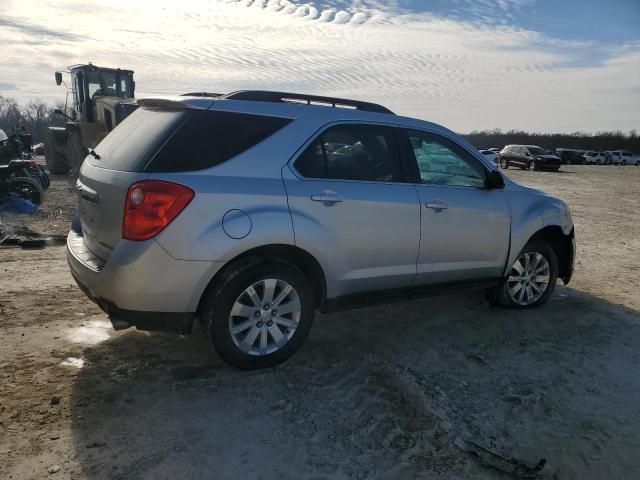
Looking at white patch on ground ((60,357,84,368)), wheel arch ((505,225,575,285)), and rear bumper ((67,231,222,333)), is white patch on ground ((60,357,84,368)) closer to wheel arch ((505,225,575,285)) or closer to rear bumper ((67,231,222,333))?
rear bumper ((67,231,222,333))

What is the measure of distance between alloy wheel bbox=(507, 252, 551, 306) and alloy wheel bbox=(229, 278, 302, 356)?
2486mm

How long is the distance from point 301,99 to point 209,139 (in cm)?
96

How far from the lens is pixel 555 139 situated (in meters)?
80.5

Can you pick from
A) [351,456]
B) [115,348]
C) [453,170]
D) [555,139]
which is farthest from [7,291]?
[555,139]

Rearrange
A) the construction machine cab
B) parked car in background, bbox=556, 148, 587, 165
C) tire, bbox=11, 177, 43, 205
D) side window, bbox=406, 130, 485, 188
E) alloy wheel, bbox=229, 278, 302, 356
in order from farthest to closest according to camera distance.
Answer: parked car in background, bbox=556, 148, 587, 165, the construction machine cab, tire, bbox=11, 177, 43, 205, side window, bbox=406, 130, 485, 188, alloy wheel, bbox=229, 278, 302, 356

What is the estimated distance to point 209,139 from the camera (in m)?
3.46

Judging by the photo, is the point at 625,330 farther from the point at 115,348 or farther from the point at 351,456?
the point at 115,348

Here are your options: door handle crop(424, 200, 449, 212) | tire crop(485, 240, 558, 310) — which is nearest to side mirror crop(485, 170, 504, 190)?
door handle crop(424, 200, 449, 212)

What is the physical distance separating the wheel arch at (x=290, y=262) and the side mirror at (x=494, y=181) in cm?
191

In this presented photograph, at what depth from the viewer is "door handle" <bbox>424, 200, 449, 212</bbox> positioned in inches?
169

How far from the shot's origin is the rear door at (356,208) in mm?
3686

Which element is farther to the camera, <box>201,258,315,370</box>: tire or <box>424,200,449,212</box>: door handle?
<box>424,200,449,212</box>: door handle

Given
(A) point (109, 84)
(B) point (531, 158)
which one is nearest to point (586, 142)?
(B) point (531, 158)

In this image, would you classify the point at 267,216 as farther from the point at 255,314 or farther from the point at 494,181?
the point at 494,181
